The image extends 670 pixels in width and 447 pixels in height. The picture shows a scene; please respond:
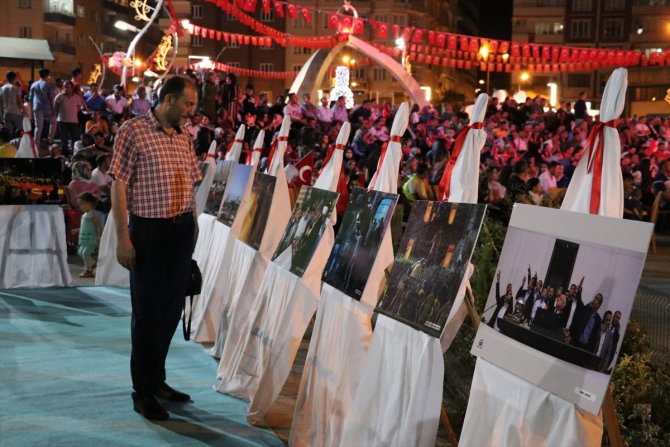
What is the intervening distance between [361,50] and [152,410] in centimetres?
3151

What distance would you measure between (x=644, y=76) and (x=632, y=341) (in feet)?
204

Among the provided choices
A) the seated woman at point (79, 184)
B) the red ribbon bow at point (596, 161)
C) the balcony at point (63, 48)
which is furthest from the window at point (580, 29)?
the red ribbon bow at point (596, 161)

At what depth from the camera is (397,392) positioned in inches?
149

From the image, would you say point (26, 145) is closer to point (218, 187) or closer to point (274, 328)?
point (218, 187)

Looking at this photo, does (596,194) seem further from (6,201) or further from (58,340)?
(6,201)

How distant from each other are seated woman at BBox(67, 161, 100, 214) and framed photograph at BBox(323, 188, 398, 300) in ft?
28.2

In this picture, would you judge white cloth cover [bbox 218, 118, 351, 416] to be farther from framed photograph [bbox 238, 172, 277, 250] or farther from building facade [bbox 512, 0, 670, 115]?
building facade [bbox 512, 0, 670, 115]

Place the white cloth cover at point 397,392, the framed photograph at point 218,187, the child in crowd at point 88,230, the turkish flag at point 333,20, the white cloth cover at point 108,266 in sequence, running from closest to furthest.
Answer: the white cloth cover at point 397,392, the framed photograph at point 218,187, the white cloth cover at point 108,266, the child in crowd at point 88,230, the turkish flag at point 333,20

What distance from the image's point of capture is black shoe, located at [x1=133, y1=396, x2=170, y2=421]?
208 inches

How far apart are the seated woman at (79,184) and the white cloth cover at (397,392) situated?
31.1 ft

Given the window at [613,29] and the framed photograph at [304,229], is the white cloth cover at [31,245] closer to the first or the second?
the framed photograph at [304,229]

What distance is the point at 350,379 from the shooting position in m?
4.43

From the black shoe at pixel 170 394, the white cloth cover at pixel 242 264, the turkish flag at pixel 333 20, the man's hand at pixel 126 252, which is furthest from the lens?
the turkish flag at pixel 333 20

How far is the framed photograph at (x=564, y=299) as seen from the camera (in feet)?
9.12
